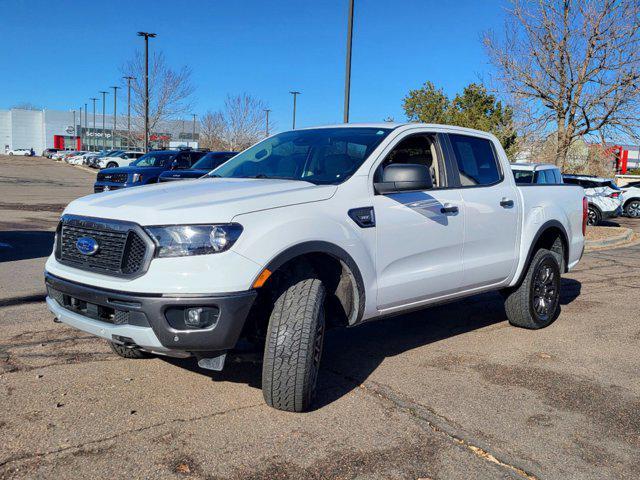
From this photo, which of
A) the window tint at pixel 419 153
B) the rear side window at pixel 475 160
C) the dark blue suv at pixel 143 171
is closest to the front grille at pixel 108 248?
the window tint at pixel 419 153

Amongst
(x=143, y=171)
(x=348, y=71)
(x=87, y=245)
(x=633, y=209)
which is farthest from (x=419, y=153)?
(x=633, y=209)

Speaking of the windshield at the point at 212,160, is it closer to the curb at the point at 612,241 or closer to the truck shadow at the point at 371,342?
the curb at the point at 612,241

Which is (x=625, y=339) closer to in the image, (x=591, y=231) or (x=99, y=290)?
(x=99, y=290)

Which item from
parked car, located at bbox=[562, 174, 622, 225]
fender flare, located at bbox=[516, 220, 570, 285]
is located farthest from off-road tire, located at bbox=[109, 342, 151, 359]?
parked car, located at bbox=[562, 174, 622, 225]

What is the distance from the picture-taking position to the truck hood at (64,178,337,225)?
3576 millimetres

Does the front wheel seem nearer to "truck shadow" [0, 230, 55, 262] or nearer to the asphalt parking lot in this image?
the asphalt parking lot

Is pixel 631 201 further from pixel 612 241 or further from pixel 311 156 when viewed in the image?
pixel 311 156

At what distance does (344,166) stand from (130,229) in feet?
5.44

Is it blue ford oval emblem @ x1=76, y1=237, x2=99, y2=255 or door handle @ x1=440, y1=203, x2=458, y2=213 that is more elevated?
door handle @ x1=440, y1=203, x2=458, y2=213

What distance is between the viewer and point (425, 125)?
205 inches

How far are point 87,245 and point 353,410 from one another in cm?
194

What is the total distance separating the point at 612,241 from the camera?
1450 cm

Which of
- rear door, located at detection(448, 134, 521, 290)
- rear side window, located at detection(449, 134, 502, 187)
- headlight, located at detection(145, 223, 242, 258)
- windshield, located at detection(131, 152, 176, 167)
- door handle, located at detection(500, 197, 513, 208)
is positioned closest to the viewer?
headlight, located at detection(145, 223, 242, 258)

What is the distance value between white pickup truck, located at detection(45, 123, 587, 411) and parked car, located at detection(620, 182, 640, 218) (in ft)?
63.7
